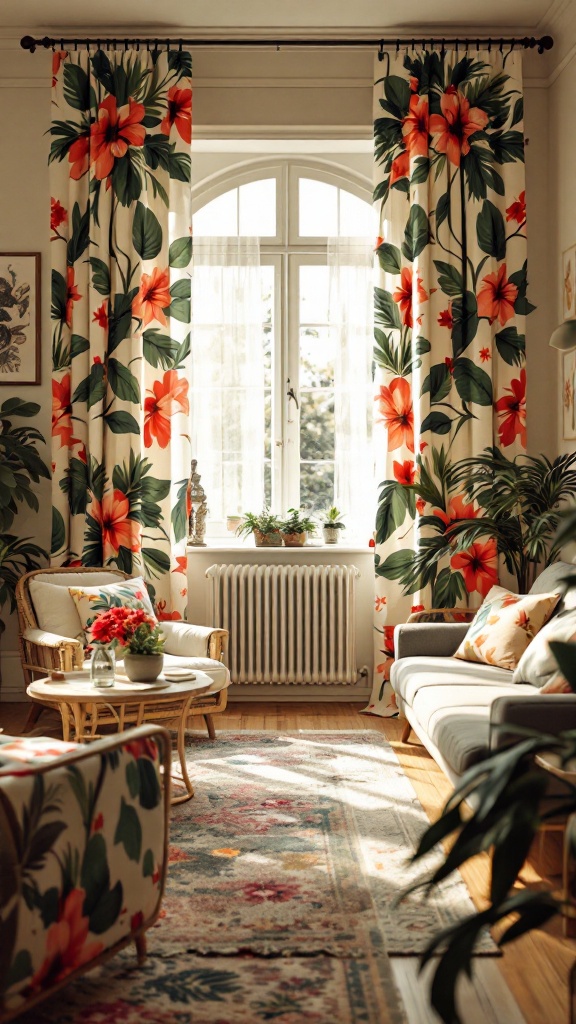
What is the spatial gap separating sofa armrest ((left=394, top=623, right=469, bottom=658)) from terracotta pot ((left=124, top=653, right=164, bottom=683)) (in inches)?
53.2

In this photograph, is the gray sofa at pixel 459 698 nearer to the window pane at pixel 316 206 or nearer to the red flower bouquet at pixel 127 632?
the red flower bouquet at pixel 127 632

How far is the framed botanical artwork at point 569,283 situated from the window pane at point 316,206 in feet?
4.43

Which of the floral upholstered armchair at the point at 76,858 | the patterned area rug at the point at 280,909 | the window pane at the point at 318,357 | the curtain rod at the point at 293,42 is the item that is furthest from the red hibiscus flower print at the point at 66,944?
the curtain rod at the point at 293,42

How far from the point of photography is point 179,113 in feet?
16.5

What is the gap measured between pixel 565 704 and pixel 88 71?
13.4ft

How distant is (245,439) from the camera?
18.0 feet

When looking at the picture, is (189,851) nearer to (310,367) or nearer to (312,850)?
(312,850)

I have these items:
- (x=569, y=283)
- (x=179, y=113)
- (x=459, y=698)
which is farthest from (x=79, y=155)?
(x=459, y=698)

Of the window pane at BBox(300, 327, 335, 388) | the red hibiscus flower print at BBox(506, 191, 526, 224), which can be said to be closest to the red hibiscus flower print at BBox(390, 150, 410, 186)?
the red hibiscus flower print at BBox(506, 191, 526, 224)

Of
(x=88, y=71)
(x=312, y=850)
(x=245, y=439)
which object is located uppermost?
(x=88, y=71)

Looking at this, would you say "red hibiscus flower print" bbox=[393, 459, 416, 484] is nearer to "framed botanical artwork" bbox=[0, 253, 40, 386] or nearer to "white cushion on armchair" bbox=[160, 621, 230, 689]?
"white cushion on armchair" bbox=[160, 621, 230, 689]

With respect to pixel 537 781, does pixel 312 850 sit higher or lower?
lower

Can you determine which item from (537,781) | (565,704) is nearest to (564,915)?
(565,704)

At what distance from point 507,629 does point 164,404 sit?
2.16 m
